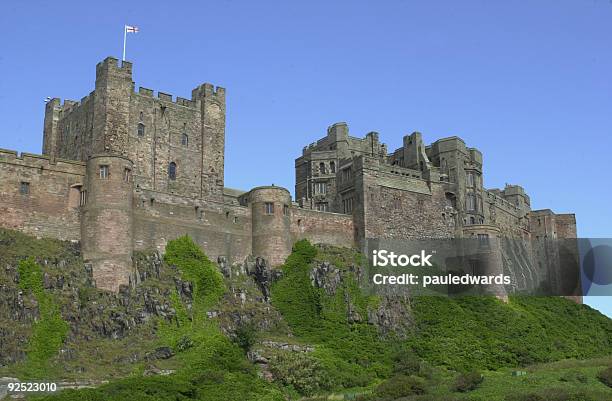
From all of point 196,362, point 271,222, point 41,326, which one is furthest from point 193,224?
point 41,326

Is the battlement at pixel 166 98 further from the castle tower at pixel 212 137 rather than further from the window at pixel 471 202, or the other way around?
the window at pixel 471 202

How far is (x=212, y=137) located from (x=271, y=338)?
71.0ft

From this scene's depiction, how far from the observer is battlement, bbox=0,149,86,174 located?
57.4m

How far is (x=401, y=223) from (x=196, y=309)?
81.8 ft

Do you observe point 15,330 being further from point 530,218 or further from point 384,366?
point 530,218

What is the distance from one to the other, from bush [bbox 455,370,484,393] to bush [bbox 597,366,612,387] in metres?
7.91

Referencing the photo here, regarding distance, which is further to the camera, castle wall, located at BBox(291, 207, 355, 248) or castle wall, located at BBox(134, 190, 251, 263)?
castle wall, located at BBox(291, 207, 355, 248)

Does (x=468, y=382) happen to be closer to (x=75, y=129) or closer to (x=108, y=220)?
(x=108, y=220)

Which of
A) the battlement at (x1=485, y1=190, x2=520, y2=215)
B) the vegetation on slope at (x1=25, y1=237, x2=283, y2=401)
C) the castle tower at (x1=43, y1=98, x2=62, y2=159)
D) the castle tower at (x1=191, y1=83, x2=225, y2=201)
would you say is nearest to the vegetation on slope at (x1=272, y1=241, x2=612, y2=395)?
the vegetation on slope at (x1=25, y1=237, x2=283, y2=401)

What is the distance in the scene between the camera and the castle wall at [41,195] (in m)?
56.7

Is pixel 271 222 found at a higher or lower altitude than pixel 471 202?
lower

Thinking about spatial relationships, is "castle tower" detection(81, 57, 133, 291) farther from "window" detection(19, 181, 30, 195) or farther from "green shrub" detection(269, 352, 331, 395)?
"green shrub" detection(269, 352, 331, 395)

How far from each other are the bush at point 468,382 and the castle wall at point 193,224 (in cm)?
2009

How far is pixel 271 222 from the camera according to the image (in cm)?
6688
